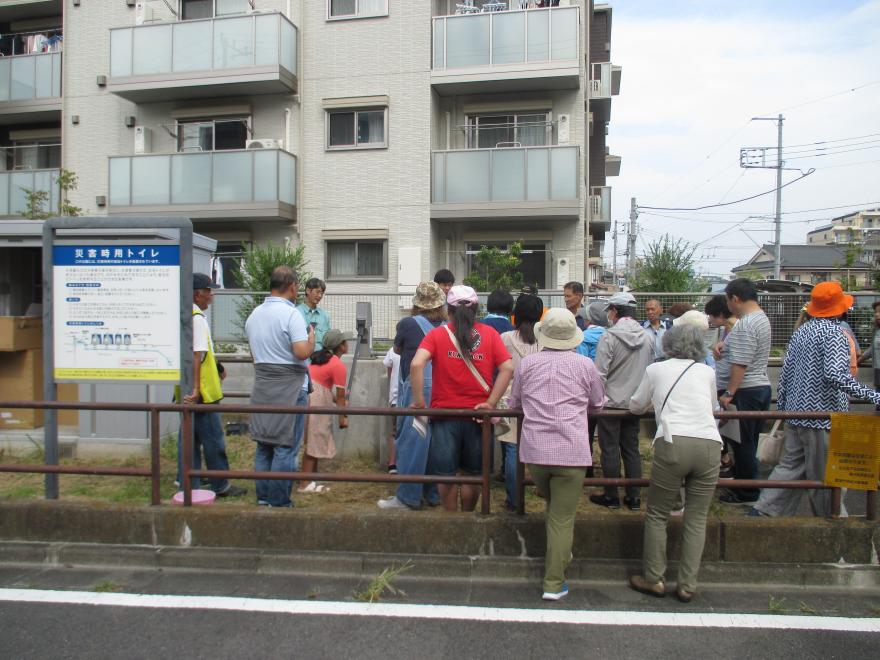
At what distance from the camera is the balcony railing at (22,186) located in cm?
1712

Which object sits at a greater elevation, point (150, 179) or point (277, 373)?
point (150, 179)

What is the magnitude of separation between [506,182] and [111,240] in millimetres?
11421

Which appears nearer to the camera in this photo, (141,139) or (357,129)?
(357,129)

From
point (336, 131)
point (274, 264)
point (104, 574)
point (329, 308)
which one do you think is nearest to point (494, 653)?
point (104, 574)

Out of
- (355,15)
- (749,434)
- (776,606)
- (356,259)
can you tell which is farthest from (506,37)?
(776,606)

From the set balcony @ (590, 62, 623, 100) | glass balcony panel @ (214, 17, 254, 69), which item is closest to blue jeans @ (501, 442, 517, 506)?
glass balcony panel @ (214, 17, 254, 69)

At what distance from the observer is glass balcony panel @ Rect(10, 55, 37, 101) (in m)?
17.8

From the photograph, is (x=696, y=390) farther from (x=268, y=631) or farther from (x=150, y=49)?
(x=150, y=49)

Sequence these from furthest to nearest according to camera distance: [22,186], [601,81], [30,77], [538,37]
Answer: [601,81] → [30,77] → [22,186] → [538,37]

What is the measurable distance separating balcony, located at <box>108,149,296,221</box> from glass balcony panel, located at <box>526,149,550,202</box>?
5706 mm

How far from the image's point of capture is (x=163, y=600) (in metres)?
3.82

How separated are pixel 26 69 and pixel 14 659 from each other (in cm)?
1921

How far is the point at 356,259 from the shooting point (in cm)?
1638

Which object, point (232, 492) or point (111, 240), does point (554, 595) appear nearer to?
point (232, 492)
